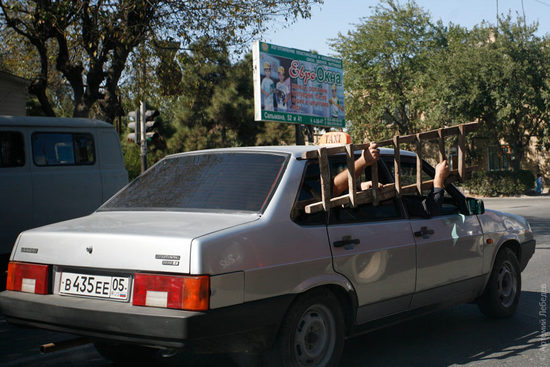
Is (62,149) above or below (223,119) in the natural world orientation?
below

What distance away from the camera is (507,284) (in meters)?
5.83

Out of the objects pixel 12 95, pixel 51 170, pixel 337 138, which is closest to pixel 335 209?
pixel 337 138

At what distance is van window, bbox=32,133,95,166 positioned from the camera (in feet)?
28.1

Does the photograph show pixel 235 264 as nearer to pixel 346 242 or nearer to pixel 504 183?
pixel 346 242

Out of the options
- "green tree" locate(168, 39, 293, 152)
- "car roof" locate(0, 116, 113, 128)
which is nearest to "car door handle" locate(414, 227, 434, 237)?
"car roof" locate(0, 116, 113, 128)

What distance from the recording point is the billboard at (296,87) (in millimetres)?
20922

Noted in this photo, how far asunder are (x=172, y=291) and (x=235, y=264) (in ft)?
1.18

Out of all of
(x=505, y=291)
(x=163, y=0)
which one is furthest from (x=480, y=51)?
(x=505, y=291)

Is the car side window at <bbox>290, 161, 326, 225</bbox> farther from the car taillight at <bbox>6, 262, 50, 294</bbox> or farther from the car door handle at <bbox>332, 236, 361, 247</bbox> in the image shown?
the car taillight at <bbox>6, 262, 50, 294</bbox>

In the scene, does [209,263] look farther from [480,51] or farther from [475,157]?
[475,157]

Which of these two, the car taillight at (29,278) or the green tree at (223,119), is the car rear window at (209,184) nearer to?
the car taillight at (29,278)

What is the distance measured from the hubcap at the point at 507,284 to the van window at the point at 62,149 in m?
5.91

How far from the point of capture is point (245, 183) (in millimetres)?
3969

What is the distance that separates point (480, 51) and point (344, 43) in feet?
31.1
